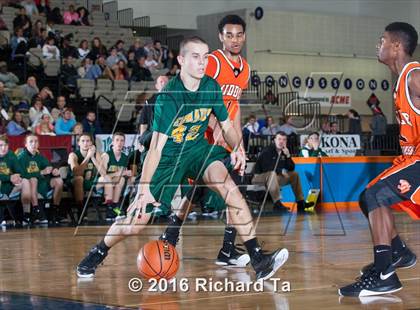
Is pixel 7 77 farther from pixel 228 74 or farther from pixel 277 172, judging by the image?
pixel 228 74

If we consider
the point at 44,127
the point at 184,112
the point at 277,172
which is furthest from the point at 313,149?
the point at 184,112

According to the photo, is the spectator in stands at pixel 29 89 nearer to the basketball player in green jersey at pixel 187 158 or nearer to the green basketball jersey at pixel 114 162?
the green basketball jersey at pixel 114 162

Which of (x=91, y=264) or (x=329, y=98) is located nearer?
(x=91, y=264)

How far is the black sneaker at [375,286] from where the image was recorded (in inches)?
260

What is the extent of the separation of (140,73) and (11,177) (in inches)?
378

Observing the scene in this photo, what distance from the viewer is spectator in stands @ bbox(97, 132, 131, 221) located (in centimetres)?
1605

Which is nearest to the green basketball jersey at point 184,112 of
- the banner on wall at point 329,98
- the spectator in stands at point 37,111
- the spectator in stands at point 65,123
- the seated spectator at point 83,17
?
the spectator in stands at point 65,123

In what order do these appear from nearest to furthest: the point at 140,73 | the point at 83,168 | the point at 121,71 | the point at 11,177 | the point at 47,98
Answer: the point at 11,177 → the point at 83,168 → the point at 47,98 → the point at 121,71 → the point at 140,73

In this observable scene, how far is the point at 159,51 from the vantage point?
26.3 meters

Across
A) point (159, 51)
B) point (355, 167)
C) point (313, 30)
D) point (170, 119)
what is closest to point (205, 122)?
point (170, 119)

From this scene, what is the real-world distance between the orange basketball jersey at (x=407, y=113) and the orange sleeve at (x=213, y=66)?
2646 millimetres

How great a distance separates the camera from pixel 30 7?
24938mm

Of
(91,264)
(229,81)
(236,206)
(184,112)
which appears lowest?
(91,264)

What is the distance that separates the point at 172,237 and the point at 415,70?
10.3 ft
